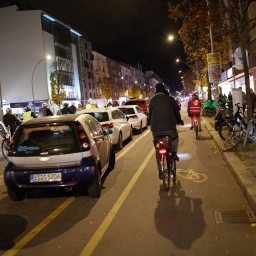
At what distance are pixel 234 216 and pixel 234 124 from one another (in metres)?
6.81

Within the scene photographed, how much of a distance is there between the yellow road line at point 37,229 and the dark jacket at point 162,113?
2.19 m

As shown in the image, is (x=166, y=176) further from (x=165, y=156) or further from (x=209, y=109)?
(x=209, y=109)

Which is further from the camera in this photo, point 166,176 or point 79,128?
point 166,176

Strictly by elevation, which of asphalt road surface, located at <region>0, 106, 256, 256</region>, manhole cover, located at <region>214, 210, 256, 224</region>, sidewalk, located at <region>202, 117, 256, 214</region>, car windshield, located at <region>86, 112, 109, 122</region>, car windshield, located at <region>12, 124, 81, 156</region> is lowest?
manhole cover, located at <region>214, 210, 256, 224</region>

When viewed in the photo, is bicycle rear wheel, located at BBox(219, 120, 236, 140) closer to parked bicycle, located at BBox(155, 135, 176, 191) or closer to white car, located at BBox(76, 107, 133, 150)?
white car, located at BBox(76, 107, 133, 150)

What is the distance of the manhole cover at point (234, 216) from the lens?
519 centimetres

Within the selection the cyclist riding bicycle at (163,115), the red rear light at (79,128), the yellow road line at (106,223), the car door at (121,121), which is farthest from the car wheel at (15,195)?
the car door at (121,121)

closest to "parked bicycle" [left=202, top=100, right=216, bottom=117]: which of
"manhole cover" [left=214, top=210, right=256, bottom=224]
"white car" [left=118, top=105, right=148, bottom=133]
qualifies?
"white car" [left=118, top=105, right=148, bottom=133]

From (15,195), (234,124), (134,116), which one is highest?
(134,116)

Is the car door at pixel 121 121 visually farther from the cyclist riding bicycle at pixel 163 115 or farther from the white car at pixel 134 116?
the cyclist riding bicycle at pixel 163 115

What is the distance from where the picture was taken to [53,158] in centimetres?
665

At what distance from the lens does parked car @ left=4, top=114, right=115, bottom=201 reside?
21.8 feet

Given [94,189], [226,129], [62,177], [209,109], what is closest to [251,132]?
[226,129]

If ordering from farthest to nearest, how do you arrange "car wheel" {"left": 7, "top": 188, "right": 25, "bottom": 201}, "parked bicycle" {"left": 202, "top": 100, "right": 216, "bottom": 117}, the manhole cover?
"parked bicycle" {"left": 202, "top": 100, "right": 216, "bottom": 117} < "car wheel" {"left": 7, "top": 188, "right": 25, "bottom": 201} < the manhole cover
